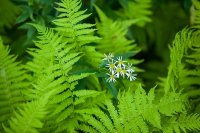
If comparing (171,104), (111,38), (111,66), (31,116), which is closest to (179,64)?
(171,104)

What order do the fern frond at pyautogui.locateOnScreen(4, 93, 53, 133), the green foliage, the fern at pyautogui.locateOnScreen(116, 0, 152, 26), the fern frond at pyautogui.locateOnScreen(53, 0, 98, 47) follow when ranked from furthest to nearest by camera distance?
the fern at pyautogui.locateOnScreen(116, 0, 152, 26), the fern frond at pyautogui.locateOnScreen(53, 0, 98, 47), the green foliage, the fern frond at pyautogui.locateOnScreen(4, 93, 53, 133)

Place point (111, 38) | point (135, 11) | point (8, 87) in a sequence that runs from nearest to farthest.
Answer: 1. point (8, 87)
2. point (111, 38)
3. point (135, 11)

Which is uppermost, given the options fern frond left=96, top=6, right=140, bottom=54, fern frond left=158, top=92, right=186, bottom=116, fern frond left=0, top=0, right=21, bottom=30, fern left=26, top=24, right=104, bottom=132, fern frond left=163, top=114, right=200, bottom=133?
fern frond left=0, top=0, right=21, bottom=30

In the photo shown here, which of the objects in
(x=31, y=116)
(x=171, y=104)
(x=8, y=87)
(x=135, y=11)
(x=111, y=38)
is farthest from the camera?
(x=135, y=11)

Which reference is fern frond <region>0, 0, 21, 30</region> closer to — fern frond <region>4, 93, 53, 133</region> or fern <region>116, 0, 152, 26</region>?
fern <region>116, 0, 152, 26</region>

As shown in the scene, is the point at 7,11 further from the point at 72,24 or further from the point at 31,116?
the point at 31,116

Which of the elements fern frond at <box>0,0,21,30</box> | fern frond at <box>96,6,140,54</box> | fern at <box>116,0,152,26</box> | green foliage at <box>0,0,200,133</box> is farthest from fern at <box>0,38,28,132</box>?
Answer: fern at <box>116,0,152,26</box>

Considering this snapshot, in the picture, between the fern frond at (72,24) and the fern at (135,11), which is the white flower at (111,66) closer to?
the fern frond at (72,24)

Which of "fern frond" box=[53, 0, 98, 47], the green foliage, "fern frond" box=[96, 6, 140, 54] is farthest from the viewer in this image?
"fern frond" box=[96, 6, 140, 54]
